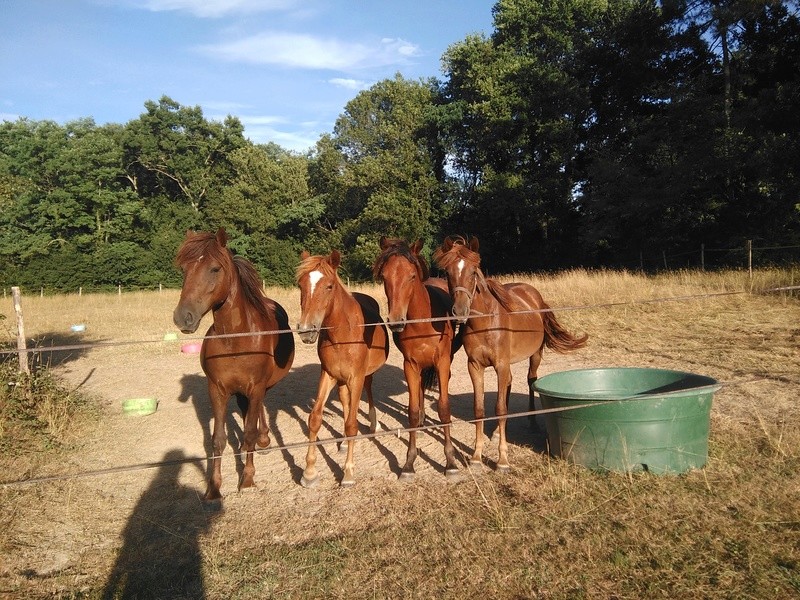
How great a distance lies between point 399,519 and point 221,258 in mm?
2762

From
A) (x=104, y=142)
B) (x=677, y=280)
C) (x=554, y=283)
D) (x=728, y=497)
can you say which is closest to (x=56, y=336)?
(x=554, y=283)

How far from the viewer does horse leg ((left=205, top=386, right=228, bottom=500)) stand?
187 inches

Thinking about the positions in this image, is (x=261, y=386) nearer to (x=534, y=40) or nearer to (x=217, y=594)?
(x=217, y=594)

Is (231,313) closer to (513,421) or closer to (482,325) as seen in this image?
(482,325)

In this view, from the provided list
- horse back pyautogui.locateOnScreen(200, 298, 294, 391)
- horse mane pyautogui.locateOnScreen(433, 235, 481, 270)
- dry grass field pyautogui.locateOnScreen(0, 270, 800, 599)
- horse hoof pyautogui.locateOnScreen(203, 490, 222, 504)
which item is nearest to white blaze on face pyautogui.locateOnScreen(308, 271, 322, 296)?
horse back pyautogui.locateOnScreen(200, 298, 294, 391)

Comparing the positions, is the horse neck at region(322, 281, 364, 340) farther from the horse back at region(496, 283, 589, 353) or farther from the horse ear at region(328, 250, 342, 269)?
the horse back at region(496, 283, 589, 353)

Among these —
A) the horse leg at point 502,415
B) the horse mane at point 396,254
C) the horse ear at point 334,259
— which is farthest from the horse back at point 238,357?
the horse leg at point 502,415

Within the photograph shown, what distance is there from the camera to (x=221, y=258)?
4.67 metres

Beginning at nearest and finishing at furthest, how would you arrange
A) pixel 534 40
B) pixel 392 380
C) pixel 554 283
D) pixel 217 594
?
pixel 217 594, pixel 392 380, pixel 554 283, pixel 534 40

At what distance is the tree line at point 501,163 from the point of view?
20.0 m

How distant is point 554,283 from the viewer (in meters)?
18.2

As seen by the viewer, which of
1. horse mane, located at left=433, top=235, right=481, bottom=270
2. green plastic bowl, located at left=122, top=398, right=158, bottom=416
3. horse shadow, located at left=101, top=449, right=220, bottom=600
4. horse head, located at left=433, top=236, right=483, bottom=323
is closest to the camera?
horse shadow, located at left=101, top=449, right=220, bottom=600

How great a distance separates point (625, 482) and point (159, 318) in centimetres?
1945

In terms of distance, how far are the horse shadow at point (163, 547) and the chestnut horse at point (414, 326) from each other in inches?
Answer: 78.3
